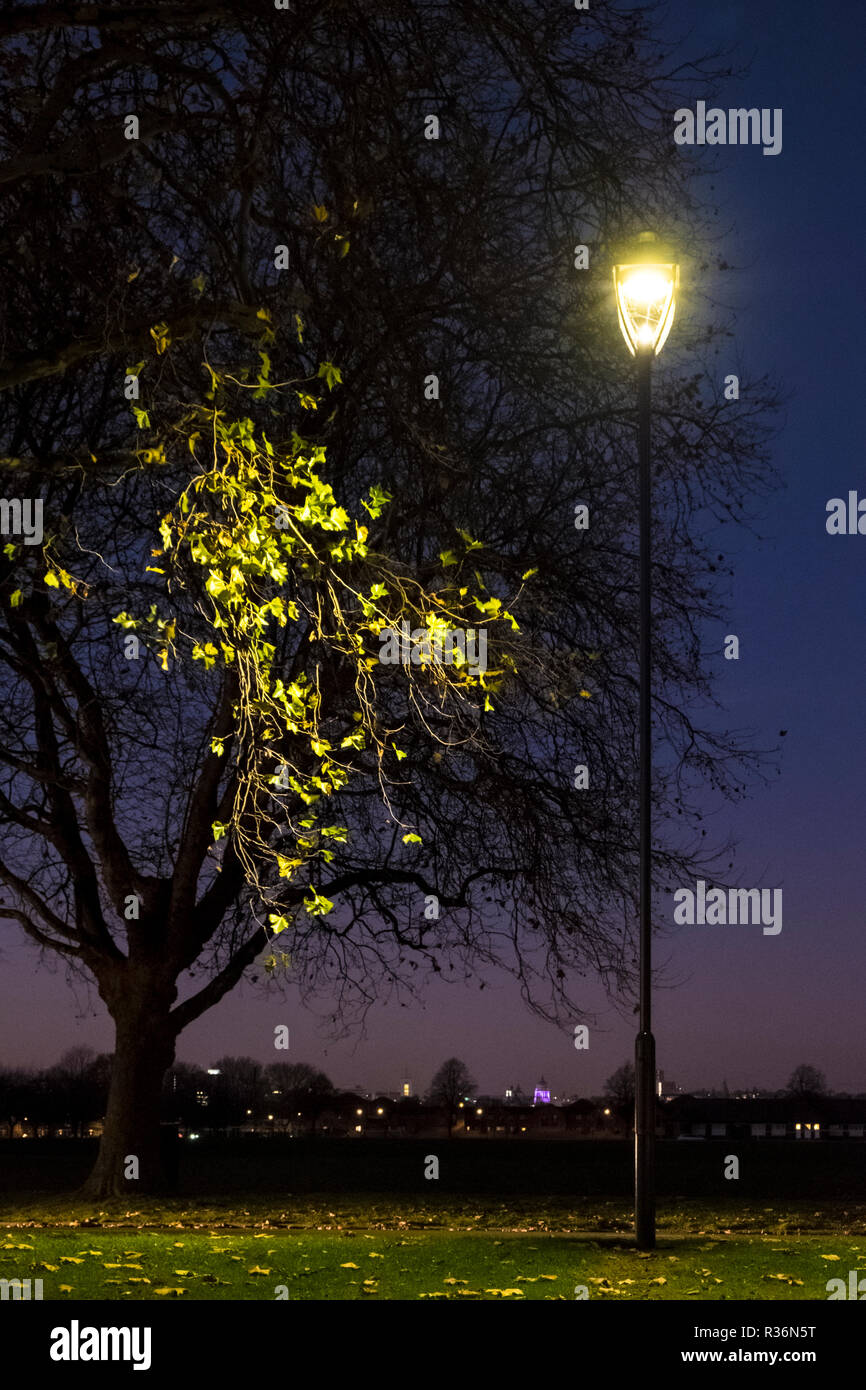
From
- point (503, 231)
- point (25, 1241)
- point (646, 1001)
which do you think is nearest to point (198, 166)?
point (503, 231)

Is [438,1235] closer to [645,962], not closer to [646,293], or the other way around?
[645,962]

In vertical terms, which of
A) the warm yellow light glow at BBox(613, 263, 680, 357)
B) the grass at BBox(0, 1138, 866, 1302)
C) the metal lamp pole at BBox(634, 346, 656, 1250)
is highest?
the warm yellow light glow at BBox(613, 263, 680, 357)

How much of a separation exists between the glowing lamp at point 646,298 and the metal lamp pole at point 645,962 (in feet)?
2.51

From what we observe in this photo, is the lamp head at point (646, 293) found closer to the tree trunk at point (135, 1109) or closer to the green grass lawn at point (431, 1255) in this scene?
the green grass lawn at point (431, 1255)

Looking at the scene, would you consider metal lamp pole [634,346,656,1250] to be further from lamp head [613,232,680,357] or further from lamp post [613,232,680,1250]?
lamp head [613,232,680,357]

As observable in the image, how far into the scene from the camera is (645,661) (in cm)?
1312

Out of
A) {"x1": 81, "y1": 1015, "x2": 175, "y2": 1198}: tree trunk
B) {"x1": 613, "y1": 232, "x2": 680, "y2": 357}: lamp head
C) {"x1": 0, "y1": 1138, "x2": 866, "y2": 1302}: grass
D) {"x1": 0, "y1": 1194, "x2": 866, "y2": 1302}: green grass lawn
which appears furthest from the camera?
{"x1": 81, "y1": 1015, "x2": 175, "y2": 1198}: tree trunk

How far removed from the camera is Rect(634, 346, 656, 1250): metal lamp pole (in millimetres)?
12602

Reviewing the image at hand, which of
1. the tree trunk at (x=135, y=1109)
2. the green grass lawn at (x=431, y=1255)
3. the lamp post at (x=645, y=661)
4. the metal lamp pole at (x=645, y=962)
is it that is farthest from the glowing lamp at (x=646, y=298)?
Answer: the tree trunk at (x=135, y=1109)

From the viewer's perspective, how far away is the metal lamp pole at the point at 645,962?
1260 centimetres

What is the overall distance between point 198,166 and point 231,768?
9105mm

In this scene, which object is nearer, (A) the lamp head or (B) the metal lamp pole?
(B) the metal lamp pole

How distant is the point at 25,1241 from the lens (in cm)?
1354

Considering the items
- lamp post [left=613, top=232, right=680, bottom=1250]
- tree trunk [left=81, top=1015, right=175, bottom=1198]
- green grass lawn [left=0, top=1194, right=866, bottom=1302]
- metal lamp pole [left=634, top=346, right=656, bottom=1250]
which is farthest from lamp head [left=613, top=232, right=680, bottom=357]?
tree trunk [left=81, top=1015, right=175, bottom=1198]
